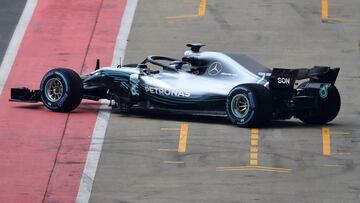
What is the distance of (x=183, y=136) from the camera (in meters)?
24.7

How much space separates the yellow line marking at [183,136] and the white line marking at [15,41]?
469cm

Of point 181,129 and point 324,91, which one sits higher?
point 324,91

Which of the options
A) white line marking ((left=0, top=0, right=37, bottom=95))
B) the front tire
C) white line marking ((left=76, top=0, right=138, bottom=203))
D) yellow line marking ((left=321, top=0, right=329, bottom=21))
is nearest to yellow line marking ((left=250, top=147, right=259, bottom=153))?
white line marking ((left=76, top=0, right=138, bottom=203))

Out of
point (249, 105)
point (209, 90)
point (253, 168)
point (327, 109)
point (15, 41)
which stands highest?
point (15, 41)

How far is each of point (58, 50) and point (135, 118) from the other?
5.16m

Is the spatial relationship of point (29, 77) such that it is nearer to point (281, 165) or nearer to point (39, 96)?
point (39, 96)

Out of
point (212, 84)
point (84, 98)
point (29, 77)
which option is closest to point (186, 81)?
Result: point (212, 84)

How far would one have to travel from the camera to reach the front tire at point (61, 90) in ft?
85.6

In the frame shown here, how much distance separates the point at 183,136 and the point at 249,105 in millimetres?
1260

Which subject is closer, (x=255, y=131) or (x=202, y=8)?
(x=255, y=131)

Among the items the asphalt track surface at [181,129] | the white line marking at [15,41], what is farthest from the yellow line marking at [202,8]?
the white line marking at [15,41]

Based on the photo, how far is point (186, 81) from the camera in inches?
1011

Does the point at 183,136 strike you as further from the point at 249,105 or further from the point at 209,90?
the point at 249,105

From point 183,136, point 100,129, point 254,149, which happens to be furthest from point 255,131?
point 100,129
